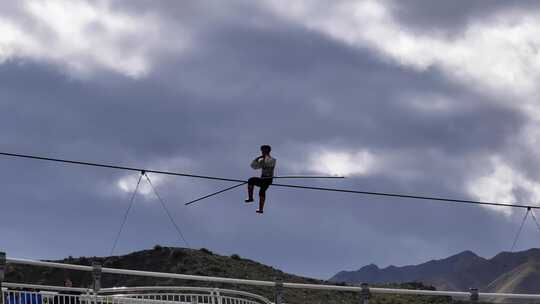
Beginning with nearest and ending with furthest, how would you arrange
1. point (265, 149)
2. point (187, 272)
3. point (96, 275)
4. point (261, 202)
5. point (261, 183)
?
point (96, 275) → point (265, 149) → point (261, 183) → point (261, 202) → point (187, 272)

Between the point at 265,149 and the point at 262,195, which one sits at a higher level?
the point at 265,149

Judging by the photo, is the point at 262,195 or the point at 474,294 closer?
the point at 474,294

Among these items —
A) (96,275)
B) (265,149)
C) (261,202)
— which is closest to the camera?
(96,275)

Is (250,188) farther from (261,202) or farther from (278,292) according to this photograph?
(278,292)

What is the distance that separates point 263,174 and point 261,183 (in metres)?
0.26

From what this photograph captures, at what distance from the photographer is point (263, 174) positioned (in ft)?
89.9

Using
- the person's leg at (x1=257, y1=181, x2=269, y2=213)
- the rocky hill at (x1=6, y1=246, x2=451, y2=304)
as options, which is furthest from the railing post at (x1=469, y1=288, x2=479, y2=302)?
the rocky hill at (x1=6, y1=246, x2=451, y2=304)

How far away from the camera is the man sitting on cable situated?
27234mm

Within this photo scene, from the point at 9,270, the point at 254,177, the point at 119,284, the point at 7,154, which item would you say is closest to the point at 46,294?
the point at 7,154

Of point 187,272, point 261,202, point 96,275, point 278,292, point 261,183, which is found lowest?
point 278,292

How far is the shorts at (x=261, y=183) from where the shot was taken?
27.5 meters

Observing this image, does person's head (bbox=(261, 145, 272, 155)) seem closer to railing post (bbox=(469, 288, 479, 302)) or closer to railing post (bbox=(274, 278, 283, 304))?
railing post (bbox=(274, 278, 283, 304))

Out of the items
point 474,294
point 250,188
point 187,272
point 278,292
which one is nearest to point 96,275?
point 278,292

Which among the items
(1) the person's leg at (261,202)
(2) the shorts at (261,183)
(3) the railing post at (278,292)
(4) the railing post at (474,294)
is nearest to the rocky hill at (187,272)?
(1) the person's leg at (261,202)
